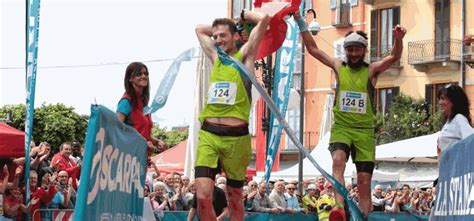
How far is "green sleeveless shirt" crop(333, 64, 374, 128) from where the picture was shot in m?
12.2

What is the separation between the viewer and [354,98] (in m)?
12.2

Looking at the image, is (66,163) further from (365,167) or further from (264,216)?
(365,167)

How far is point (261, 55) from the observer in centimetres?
1162

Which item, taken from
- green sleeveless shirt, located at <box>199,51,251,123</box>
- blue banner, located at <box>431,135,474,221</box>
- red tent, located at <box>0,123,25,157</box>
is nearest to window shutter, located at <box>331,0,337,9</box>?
red tent, located at <box>0,123,25,157</box>

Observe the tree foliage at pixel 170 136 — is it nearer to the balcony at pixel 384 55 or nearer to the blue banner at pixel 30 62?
the balcony at pixel 384 55

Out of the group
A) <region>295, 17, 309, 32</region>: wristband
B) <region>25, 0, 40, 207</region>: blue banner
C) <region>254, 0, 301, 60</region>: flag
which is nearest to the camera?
<region>254, 0, 301, 60</region>: flag

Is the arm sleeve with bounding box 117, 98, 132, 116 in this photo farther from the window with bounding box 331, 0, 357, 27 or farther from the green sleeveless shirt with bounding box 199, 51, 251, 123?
the window with bounding box 331, 0, 357, 27

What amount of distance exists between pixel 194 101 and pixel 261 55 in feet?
45.4

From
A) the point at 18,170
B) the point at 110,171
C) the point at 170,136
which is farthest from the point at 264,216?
the point at 170,136

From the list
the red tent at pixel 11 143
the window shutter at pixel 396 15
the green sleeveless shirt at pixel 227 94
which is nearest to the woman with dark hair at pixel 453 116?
the green sleeveless shirt at pixel 227 94

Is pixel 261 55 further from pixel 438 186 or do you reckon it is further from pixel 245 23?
pixel 438 186

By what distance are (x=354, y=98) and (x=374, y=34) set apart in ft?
137

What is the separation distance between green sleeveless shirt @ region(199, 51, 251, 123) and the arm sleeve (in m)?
0.77

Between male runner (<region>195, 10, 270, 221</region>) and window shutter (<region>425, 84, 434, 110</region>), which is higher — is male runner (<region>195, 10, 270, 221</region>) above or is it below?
below
